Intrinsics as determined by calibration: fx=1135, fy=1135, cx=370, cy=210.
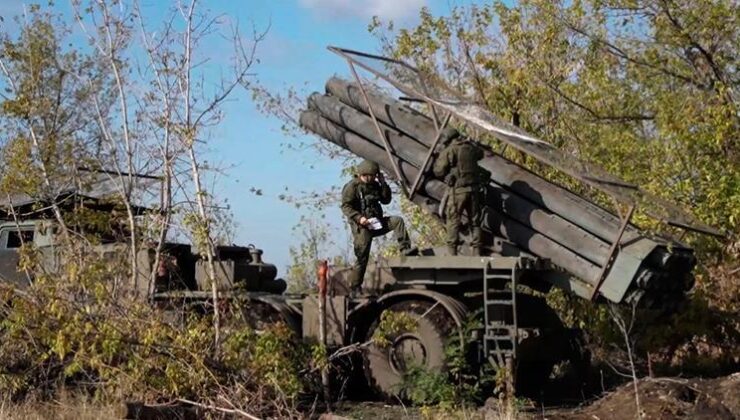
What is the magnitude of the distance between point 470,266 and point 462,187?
3.01ft

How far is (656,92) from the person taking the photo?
16.5m

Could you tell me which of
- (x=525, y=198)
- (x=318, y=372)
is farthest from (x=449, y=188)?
(x=318, y=372)

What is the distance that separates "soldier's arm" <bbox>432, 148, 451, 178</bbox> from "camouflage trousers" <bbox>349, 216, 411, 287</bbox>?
955mm

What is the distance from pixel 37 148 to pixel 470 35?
8.21 metres

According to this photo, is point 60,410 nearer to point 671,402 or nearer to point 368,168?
point 368,168

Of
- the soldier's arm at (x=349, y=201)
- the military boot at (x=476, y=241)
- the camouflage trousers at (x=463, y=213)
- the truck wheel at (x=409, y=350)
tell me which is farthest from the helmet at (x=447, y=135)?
the truck wheel at (x=409, y=350)

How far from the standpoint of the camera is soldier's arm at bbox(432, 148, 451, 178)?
13.4m

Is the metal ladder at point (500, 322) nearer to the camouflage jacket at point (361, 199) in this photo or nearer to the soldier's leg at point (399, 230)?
the soldier's leg at point (399, 230)

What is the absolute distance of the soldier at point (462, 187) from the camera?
13.1 metres

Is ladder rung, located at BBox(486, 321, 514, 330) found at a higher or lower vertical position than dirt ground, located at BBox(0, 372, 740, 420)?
higher

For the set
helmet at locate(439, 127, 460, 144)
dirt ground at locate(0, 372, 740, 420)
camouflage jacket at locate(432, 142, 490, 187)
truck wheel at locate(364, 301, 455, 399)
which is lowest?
dirt ground at locate(0, 372, 740, 420)

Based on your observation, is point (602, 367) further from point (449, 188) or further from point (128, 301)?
point (128, 301)

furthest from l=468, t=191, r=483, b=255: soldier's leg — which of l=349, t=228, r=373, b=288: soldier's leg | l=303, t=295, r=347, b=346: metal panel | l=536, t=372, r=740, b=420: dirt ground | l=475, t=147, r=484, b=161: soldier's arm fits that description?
l=536, t=372, r=740, b=420: dirt ground

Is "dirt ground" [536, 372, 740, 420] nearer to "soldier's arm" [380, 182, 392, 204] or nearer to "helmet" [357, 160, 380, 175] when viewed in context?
"soldier's arm" [380, 182, 392, 204]
